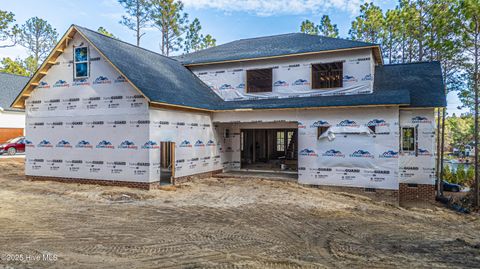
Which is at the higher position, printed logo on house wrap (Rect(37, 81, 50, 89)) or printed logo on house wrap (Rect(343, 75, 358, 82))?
printed logo on house wrap (Rect(343, 75, 358, 82))

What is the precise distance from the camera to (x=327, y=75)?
14.6m

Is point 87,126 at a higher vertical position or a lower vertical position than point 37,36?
lower

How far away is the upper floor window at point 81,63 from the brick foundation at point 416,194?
46.1ft

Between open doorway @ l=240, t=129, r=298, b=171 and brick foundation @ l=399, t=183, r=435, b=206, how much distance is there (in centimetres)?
647

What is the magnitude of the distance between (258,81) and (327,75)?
348 centimetres

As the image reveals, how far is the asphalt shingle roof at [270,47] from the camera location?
14230mm

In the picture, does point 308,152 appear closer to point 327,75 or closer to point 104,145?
point 327,75

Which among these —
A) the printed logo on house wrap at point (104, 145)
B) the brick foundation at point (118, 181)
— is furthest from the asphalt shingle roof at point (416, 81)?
the printed logo on house wrap at point (104, 145)

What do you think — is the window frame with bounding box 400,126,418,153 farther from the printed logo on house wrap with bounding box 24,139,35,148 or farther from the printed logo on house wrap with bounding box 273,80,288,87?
the printed logo on house wrap with bounding box 24,139,35,148

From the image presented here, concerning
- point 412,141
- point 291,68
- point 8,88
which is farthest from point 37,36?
point 412,141

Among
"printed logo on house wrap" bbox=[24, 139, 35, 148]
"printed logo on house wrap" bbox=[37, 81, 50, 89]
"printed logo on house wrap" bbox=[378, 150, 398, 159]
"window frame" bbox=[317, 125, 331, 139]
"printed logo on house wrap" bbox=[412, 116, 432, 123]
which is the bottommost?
"printed logo on house wrap" bbox=[378, 150, 398, 159]

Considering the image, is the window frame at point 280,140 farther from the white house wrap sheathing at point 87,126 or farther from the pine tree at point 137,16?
the pine tree at point 137,16

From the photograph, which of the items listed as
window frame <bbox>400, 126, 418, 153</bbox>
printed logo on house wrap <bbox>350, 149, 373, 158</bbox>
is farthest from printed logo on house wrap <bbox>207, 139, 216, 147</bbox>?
window frame <bbox>400, 126, 418, 153</bbox>

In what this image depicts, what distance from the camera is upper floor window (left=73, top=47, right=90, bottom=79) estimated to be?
12.5 metres
